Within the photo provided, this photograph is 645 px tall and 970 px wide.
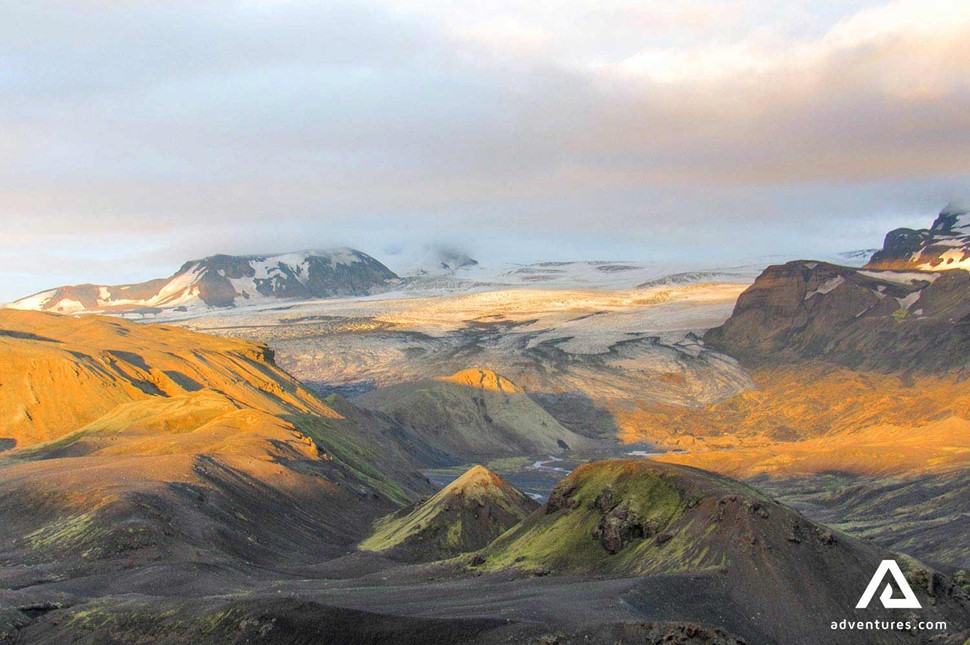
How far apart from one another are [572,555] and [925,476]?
A: 66970 mm

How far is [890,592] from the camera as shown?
49656mm

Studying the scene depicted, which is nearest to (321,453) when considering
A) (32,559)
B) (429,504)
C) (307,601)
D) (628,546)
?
(429,504)

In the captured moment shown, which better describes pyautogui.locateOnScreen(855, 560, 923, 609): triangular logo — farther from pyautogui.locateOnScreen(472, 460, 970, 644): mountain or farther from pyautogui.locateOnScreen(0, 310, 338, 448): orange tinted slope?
pyautogui.locateOnScreen(0, 310, 338, 448): orange tinted slope

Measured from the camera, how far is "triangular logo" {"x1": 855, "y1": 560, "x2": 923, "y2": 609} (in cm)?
4881

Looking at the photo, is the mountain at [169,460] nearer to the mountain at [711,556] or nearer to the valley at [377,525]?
the valley at [377,525]

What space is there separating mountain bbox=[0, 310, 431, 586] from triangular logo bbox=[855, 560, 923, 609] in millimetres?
32842

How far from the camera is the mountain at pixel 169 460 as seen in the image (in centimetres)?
6234

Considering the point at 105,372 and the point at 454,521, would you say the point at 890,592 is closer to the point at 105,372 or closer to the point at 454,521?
the point at 454,521

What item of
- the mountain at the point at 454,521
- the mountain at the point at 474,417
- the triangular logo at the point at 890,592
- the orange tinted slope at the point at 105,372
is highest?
the orange tinted slope at the point at 105,372

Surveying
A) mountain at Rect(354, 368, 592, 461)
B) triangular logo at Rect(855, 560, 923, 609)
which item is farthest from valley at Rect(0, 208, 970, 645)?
mountain at Rect(354, 368, 592, 461)

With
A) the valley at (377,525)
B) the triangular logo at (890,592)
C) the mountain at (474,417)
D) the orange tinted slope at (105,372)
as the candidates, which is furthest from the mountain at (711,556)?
the mountain at (474,417)

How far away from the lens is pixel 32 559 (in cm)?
5872

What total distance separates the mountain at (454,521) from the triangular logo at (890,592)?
31.7 meters

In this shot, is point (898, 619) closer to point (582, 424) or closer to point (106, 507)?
point (106, 507)
